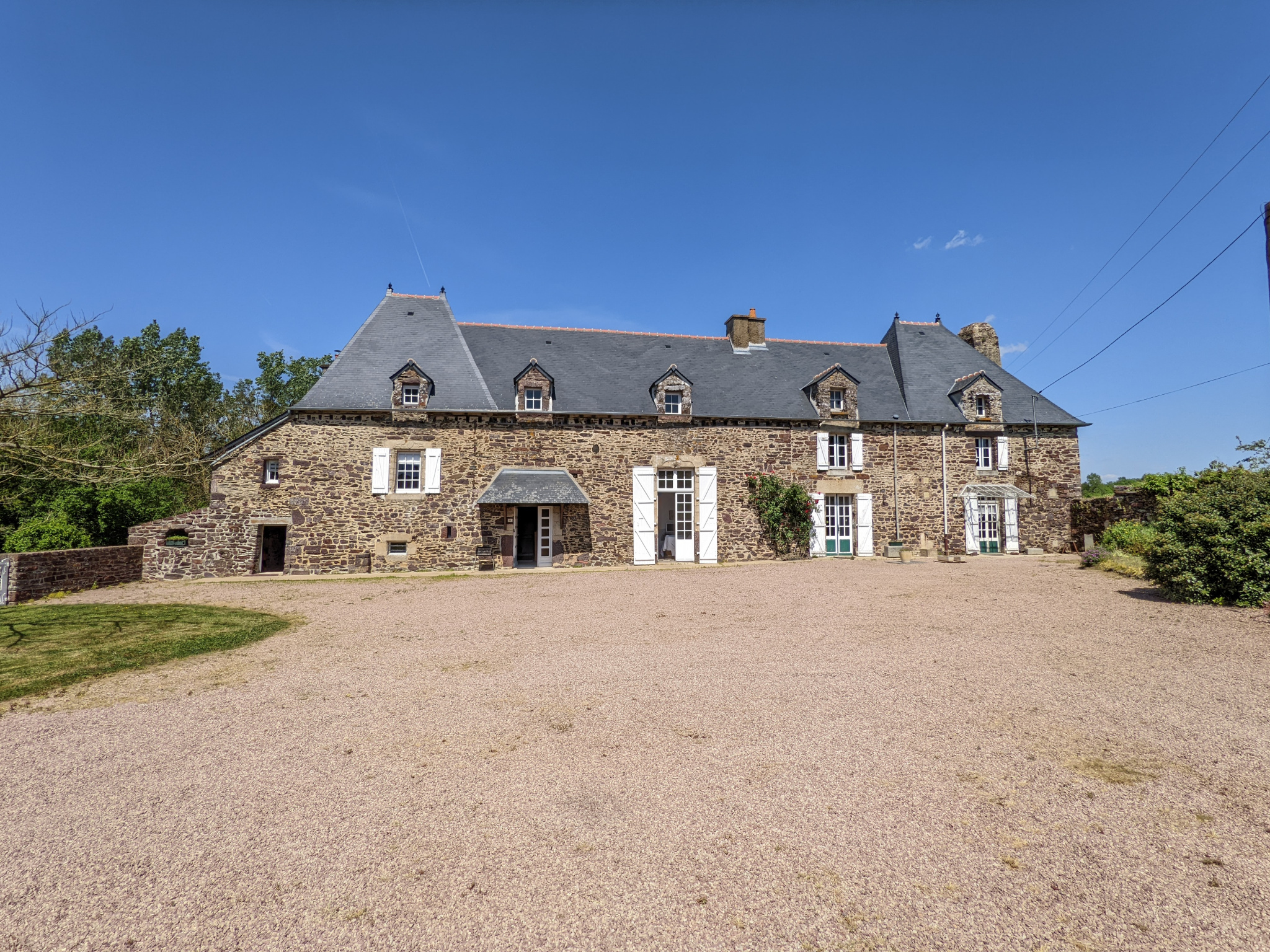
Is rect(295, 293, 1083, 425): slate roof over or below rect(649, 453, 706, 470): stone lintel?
over

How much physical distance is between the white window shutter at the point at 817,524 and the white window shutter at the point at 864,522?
118cm

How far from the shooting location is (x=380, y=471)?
15172 millimetres

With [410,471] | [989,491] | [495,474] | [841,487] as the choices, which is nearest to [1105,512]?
[989,491]

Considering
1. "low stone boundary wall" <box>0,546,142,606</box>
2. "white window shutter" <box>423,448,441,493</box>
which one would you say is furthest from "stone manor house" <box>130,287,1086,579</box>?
"low stone boundary wall" <box>0,546,142,606</box>

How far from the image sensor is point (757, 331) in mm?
19969

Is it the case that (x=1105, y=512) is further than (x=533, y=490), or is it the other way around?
(x=1105, y=512)

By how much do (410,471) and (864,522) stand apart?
13703mm

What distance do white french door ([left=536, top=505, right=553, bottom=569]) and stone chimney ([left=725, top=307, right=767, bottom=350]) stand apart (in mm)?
9135

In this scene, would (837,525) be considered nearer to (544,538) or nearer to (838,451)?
(838,451)

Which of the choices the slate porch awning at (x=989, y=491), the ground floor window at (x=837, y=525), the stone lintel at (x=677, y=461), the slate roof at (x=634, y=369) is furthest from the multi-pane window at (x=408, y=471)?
the slate porch awning at (x=989, y=491)

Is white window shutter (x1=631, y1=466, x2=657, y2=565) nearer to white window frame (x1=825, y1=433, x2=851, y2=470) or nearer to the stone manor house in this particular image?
the stone manor house

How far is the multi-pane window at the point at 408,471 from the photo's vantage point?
15.5 metres

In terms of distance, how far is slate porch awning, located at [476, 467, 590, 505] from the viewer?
14898mm

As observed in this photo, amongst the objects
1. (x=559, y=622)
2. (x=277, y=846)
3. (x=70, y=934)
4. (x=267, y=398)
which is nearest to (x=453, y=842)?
(x=277, y=846)
